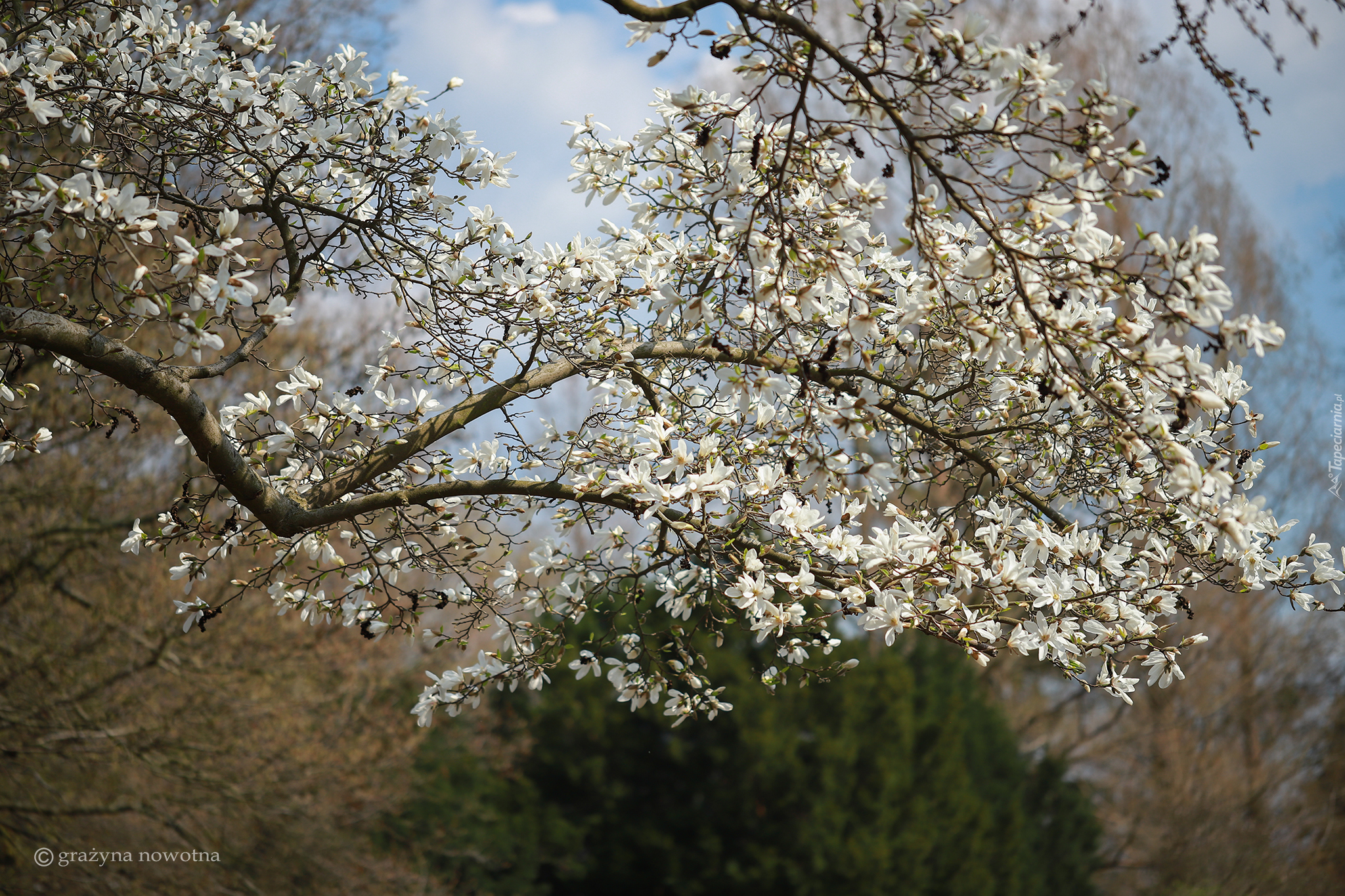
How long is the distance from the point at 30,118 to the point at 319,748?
4.88 m

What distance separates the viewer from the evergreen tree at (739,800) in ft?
32.4

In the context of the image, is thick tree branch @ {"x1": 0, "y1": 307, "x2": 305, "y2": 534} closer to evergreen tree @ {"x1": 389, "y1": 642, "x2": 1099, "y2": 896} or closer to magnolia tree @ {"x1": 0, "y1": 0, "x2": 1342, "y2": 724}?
magnolia tree @ {"x1": 0, "y1": 0, "x2": 1342, "y2": 724}

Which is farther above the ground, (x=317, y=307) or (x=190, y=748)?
(x=317, y=307)

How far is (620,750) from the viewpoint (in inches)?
447

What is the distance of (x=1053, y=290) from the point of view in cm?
265

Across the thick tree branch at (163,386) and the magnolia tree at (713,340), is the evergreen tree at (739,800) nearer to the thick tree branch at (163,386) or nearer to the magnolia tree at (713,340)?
the magnolia tree at (713,340)

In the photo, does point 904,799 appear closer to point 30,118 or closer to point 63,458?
point 63,458

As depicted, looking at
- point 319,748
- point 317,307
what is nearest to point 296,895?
point 319,748

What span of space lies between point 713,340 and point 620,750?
9.59 metres

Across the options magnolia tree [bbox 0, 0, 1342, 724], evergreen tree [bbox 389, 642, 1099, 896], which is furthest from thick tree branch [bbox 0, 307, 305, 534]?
evergreen tree [bbox 389, 642, 1099, 896]

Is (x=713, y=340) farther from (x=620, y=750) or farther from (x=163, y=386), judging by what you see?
(x=620, y=750)

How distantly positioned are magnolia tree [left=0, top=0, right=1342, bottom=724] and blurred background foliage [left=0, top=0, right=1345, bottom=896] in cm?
71

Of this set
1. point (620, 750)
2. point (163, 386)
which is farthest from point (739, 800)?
point (163, 386)

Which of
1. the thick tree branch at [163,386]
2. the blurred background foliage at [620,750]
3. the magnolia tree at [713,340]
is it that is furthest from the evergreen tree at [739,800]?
the thick tree branch at [163,386]
